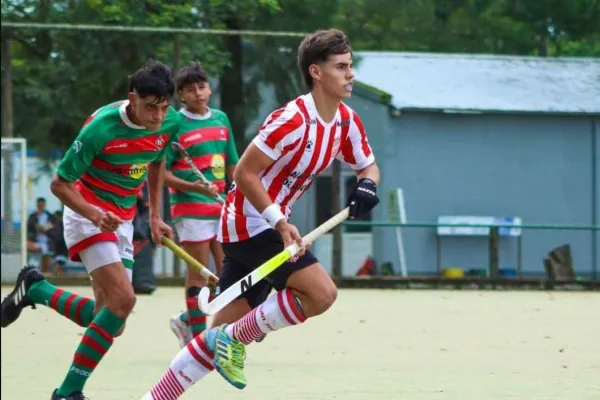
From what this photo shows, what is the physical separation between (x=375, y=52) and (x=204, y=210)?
14981 millimetres

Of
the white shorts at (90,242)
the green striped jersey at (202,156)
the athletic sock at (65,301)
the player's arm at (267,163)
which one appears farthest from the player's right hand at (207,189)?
the player's arm at (267,163)

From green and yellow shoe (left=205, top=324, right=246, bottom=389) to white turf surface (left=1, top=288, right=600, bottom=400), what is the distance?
4.38 ft

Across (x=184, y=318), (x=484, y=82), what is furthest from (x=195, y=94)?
(x=484, y=82)

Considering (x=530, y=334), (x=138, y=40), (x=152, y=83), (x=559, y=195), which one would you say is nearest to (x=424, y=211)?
(x=559, y=195)

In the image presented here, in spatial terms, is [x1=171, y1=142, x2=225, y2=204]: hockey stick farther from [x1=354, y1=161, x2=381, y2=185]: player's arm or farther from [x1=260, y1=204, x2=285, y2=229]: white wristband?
[x1=260, y1=204, x2=285, y2=229]: white wristband

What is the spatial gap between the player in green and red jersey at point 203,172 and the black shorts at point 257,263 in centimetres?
312

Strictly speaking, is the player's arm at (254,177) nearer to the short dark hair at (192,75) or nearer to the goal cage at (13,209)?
the short dark hair at (192,75)

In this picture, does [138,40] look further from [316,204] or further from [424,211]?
[424,211]

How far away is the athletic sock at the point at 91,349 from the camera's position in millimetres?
7480

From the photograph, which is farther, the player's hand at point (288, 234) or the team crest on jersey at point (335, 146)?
the team crest on jersey at point (335, 146)

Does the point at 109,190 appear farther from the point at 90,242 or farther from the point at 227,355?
the point at 227,355

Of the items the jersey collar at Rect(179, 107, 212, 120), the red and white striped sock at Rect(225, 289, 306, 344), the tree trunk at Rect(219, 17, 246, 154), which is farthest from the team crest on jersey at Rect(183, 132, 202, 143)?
the tree trunk at Rect(219, 17, 246, 154)

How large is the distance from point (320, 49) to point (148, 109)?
3.44 ft

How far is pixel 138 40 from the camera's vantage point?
1967cm
